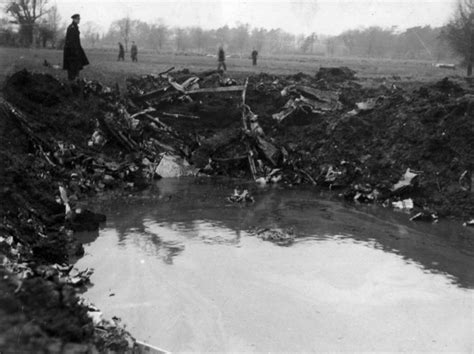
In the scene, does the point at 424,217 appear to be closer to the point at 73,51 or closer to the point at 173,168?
the point at 173,168

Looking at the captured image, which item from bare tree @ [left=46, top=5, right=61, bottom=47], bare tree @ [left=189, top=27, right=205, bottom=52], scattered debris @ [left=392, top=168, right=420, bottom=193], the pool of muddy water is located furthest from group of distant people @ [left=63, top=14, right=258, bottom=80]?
bare tree @ [left=189, top=27, right=205, bottom=52]

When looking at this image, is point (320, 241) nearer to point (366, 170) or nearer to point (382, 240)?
point (382, 240)

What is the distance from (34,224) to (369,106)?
933cm

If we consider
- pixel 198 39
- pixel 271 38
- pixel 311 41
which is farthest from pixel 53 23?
pixel 271 38

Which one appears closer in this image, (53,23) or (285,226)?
(285,226)

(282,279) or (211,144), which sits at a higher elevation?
(211,144)

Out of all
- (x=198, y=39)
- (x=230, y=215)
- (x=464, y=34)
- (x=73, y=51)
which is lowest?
(x=230, y=215)

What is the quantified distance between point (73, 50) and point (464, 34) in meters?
24.5

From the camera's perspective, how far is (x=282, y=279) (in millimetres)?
6309

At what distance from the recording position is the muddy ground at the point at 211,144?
8.25 metres

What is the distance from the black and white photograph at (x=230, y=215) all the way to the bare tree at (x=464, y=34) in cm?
1528

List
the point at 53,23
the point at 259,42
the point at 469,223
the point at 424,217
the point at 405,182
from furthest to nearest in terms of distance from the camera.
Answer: the point at 259,42, the point at 53,23, the point at 405,182, the point at 424,217, the point at 469,223

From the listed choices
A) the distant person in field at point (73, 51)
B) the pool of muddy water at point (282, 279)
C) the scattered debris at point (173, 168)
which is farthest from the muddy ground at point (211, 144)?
the pool of muddy water at point (282, 279)

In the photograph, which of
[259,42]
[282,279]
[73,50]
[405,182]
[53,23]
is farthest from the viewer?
[259,42]
